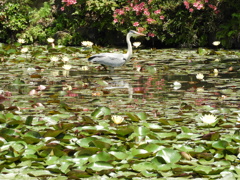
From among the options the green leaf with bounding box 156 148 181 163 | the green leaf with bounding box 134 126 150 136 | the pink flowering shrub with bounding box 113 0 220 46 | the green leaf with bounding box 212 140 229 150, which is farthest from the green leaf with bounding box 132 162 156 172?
the pink flowering shrub with bounding box 113 0 220 46

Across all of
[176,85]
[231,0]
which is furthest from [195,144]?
[231,0]

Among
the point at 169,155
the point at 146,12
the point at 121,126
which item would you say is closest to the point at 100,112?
the point at 121,126

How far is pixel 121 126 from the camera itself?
16.4ft

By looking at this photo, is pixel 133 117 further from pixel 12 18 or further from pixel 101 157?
pixel 12 18

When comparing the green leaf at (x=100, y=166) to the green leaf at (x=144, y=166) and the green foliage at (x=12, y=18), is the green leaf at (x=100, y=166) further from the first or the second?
the green foliage at (x=12, y=18)

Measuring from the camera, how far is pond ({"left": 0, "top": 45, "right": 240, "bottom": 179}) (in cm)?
400

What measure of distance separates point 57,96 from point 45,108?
0.85m

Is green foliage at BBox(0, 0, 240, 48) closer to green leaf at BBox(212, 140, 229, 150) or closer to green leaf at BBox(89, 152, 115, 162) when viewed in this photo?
green leaf at BBox(212, 140, 229, 150)

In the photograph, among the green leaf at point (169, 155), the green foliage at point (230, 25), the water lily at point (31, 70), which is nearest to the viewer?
the green leaf at point (169, 155)

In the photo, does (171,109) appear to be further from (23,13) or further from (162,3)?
(23,13)

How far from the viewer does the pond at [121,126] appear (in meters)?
4.00

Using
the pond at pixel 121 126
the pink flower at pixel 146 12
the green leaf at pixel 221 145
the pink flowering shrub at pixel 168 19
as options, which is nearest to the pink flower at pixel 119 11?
the pink flowering shrub at pixel 168 19

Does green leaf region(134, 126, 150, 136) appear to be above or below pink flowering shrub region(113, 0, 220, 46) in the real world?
below

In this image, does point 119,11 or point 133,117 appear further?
point 119,11
